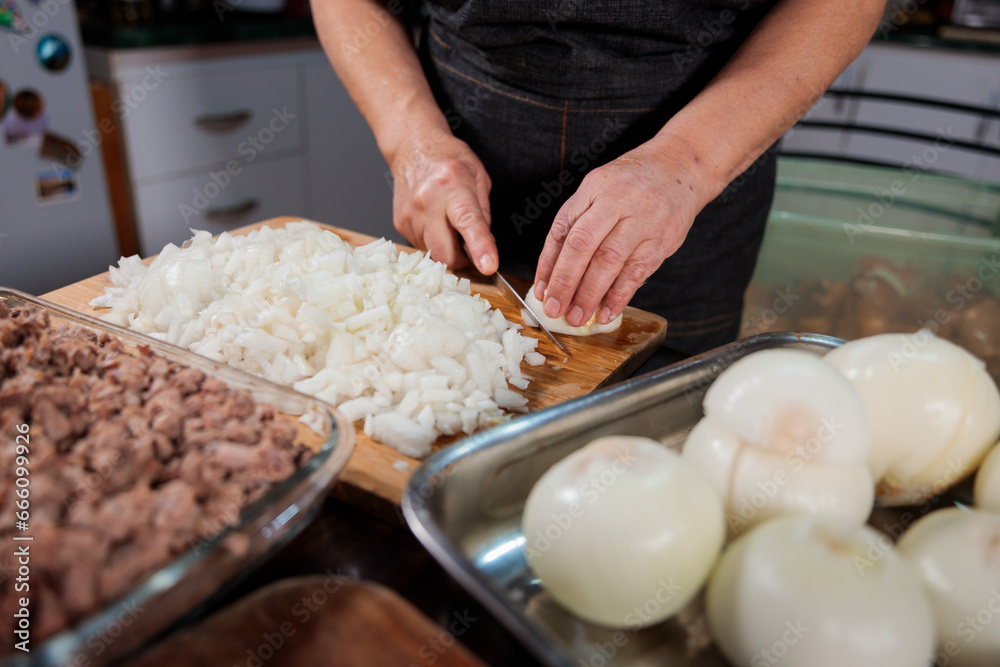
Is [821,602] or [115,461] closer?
[821,602]

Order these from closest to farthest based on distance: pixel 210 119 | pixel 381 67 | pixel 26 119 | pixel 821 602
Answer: pixel 821 602 → pixel 381 67 → pixel 26 119 → pixel 210 119

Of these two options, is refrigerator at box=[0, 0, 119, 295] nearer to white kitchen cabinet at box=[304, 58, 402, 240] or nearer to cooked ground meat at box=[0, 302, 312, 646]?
white kitchen cabinet at box=[304, 58, 402, 240]

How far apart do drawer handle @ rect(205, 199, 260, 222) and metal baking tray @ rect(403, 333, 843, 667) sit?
234 centimetres

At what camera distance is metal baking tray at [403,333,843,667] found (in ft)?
1.37

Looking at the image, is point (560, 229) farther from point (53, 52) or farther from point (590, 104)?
point (53, 52)

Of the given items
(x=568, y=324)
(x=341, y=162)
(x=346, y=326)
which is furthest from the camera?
(x=341, y=162)

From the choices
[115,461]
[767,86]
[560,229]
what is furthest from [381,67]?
[115,461]

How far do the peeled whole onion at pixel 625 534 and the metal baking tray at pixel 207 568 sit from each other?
0.54 feet

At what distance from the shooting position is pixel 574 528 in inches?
17.2

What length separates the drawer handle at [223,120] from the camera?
2410 mm

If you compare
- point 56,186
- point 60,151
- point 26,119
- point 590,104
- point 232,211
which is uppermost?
point 590,104

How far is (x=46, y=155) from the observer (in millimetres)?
2074

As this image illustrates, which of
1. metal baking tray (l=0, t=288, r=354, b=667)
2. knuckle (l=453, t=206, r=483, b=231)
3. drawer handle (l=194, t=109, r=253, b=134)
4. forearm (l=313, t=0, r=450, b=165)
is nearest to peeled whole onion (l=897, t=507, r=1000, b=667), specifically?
metal baking tray (l=0, t=288, r=354, b=667)

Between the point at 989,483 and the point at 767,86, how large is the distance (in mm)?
678
